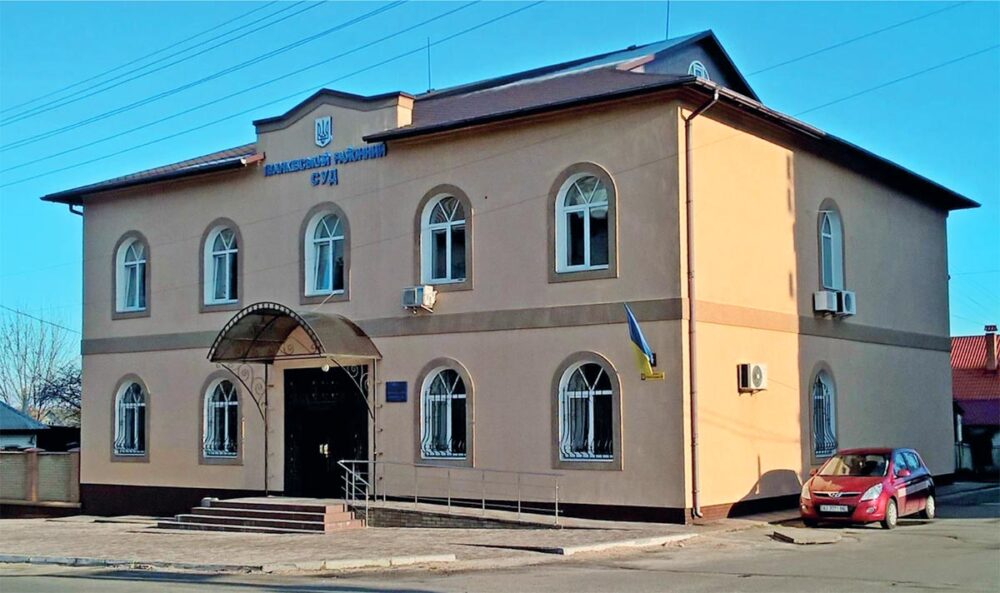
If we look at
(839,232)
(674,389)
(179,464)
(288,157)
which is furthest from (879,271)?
(179,464)

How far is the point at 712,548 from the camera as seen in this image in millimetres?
16672

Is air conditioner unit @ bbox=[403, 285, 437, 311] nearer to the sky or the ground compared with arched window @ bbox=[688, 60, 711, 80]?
nearer to the ground

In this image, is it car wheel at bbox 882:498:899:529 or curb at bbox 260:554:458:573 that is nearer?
curb at bbox 260:554:458:573

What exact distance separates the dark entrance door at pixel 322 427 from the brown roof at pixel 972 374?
2535 cm

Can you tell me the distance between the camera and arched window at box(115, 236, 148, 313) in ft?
88.0

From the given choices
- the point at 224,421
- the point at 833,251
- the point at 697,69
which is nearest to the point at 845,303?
the point at 833,251

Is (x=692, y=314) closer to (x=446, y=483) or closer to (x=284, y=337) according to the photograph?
(x=446, y=483)

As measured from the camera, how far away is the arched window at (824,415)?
75.4 ft

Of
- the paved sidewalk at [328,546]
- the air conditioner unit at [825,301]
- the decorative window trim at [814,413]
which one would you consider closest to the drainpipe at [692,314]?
the paved sidewalk at [328,546]

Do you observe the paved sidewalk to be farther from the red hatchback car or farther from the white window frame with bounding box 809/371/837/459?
the white window frame with bounding box 809/371/837/459

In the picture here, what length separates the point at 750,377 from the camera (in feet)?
66.8

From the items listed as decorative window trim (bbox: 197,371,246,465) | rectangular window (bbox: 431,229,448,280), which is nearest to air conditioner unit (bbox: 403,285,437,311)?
rectangular window (bbox: 431,229,448,280)

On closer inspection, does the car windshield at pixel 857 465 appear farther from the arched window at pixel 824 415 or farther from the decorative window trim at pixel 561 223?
the decorative window trim at pixel 561 223

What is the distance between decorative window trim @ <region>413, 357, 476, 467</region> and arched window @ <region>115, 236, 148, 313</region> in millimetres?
8420
